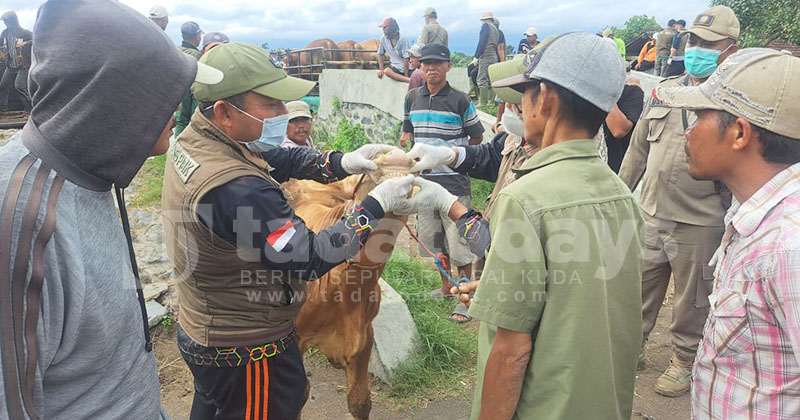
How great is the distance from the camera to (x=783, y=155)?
64.1 inches

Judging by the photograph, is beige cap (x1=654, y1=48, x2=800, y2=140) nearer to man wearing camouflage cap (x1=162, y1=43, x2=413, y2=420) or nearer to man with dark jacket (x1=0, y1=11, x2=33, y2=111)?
man wearing camouflage cap (x1=162, y1=43, x2=413, y2=420)

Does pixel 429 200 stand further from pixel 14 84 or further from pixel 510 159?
pixel 14 84

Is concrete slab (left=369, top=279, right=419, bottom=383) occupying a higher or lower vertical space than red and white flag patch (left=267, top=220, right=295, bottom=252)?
lower

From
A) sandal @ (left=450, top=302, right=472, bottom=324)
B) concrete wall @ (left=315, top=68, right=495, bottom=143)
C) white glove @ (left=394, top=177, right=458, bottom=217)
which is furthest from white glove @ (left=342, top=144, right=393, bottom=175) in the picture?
concrete wall @ (left=315, top=68, right=495, bottom=143)

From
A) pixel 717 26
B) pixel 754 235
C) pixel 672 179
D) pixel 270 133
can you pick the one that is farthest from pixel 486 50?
pixel 754 235

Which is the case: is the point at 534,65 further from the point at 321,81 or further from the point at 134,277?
the point at 321,81

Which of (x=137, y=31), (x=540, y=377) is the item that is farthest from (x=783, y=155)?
(x=137, y=31)

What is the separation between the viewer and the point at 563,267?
5.22 ft

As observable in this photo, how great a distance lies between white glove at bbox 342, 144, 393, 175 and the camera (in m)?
2.88

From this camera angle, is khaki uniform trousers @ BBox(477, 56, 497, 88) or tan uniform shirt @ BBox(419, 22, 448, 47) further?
khaki uniform trousers @ BBox(477, 56, 497, 88)

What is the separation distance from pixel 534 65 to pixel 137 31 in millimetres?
1213

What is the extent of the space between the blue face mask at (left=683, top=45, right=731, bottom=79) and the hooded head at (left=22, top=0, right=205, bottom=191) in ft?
11.8

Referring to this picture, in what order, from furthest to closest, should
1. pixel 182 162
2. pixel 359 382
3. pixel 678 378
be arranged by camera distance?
pixel 678 378
pixel 359 382
pixel 182 162

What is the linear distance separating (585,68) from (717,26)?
9.07 ft
